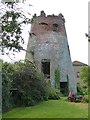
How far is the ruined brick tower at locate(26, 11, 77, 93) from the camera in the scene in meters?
51.8

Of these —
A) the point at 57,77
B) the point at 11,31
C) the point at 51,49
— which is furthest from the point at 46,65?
the point at 11,31

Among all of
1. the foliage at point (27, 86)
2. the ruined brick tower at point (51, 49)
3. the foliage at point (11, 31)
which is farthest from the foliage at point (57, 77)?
the foliage at point (11, 31)

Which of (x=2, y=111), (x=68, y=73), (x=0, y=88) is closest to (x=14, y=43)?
(x=0, y=88)

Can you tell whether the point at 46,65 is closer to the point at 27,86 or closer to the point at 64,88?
the point at 64,88

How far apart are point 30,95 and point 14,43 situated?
73.9ft

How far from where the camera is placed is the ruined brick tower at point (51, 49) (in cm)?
5181

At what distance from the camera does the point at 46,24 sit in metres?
54.2

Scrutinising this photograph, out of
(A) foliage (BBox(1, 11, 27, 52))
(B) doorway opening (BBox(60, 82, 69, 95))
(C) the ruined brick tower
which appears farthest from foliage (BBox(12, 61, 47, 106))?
(A) foliage (BBox(1, 11, 27, 52))

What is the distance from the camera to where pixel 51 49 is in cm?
5188

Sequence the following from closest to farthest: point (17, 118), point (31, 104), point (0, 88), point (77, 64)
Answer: point (17, 118) → point (0, 88) → point (31, 104) → point (77, 64)

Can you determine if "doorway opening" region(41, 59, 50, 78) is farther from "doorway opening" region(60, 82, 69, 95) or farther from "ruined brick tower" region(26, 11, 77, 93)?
"doorway opening" region(60, 82, 69, 95)

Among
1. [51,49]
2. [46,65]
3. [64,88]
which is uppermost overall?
[51,49]

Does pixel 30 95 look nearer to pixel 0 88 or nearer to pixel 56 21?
pixel 0 88

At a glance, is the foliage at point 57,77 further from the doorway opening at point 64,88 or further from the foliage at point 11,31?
the foliage at point 11,31
